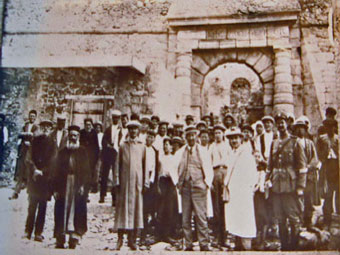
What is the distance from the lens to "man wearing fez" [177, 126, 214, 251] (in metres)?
4.59

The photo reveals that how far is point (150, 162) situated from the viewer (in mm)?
4859

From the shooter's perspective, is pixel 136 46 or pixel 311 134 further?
pixel 136 46

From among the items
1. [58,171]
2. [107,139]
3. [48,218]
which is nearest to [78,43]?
[107,139]

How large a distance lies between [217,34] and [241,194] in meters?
2.41

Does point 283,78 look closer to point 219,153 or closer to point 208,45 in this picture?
point 208,45

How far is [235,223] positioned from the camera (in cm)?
457

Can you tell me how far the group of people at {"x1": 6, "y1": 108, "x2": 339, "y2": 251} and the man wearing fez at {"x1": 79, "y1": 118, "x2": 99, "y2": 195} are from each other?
0.01 meters

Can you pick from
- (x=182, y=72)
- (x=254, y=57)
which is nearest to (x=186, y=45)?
(x=182, y=72)

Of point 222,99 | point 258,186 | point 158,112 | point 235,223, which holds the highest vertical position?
point 222,99

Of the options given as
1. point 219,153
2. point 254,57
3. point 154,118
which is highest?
point 254,57

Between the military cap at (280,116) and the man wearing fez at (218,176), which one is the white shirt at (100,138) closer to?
the man wearing fez at (218,176)

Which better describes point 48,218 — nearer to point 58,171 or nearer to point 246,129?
point 58,171

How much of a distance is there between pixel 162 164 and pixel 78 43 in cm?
234

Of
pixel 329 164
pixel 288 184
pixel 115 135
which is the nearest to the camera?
pixel 288 184
